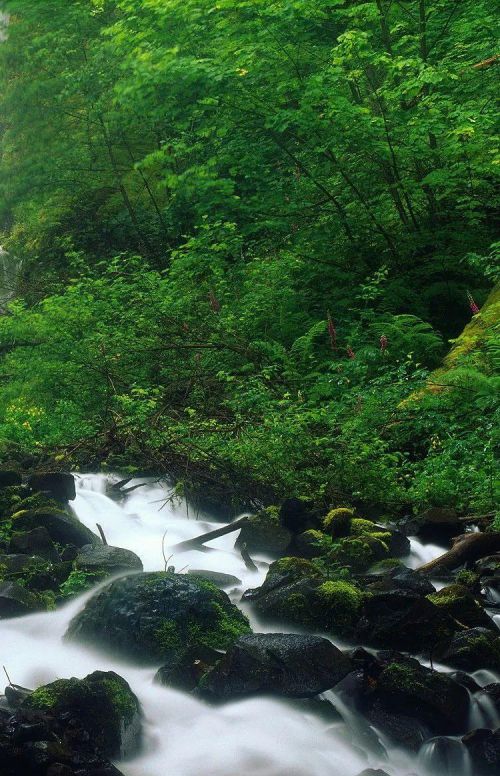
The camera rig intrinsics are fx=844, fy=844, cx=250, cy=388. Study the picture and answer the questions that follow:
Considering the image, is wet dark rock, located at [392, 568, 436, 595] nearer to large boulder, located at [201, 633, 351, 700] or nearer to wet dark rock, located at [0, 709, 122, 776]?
large boulder, located at [201, 633, 351, 700]

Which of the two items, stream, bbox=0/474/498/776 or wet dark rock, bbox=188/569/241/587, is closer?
stream, bbox=0/474/498/776

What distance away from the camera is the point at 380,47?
11844 millimetres

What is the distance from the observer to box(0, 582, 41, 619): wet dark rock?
5.79 m

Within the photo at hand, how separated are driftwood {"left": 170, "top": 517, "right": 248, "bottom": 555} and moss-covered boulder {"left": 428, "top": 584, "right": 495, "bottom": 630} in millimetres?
2440

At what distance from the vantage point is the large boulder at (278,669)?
4.73 metres

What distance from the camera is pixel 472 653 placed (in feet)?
16.7

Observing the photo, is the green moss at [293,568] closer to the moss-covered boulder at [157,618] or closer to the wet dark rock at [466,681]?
the moss-covered boulder at [157,618]

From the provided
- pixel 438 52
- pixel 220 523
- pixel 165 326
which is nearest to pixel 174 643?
pixel 220 523

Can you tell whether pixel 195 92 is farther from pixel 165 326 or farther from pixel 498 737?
pixel 498 737

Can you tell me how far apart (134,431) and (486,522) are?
3.99 metres

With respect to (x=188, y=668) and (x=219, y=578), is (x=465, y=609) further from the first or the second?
(x=219, y=578)

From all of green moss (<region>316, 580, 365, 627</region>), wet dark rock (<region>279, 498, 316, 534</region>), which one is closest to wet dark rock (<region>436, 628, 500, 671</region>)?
green moss (<region>316, 580, 365, 627</region>)

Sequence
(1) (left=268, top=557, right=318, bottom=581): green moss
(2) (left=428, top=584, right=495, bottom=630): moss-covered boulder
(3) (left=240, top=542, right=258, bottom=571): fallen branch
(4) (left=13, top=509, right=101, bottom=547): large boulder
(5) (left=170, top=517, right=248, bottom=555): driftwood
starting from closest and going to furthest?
(2) (left=428, top=584, right=495, bottom=630): moss-covered boulder
(1) (left=268, top=557, right=318, bottom=581): green moss
(3) (left=240, top=542, right=258, bottom=571): fallen branch
(4) (left=13, top=509, right=101, bottom=547): large boulder
(5) (left=170, top=517, right=248, bottom=555): driftwood

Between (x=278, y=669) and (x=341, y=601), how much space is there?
1.02 metres
